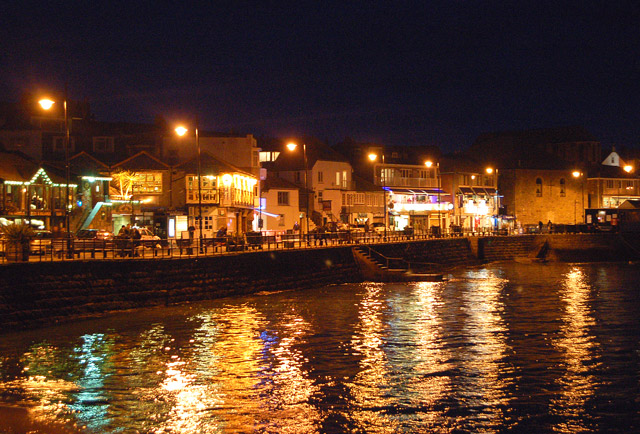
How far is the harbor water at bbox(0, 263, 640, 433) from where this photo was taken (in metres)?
17.1

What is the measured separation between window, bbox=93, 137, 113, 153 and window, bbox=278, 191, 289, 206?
17774mm

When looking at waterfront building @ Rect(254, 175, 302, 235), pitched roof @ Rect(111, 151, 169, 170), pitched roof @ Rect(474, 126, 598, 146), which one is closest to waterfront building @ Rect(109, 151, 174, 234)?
pitched roof @ Rect(111, 151, 169, 170)

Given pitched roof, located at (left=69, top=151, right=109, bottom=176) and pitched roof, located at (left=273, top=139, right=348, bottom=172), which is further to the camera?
pitched roof, located at (left=273, top=139, right=348, bottom=172)

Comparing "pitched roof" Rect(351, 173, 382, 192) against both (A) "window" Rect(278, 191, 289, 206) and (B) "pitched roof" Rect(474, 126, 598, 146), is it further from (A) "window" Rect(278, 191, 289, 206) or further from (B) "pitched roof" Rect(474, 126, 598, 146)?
(B) "pitched roof" Rect(474, 126, 598, 146)

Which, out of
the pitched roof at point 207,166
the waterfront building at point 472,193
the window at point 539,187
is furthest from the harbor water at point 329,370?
the window at point 539,187

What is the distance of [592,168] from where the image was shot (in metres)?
128

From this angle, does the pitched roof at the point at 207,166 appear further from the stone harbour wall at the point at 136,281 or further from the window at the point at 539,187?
the window at the point at 539,187

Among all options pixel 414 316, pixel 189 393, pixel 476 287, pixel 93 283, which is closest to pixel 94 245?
pixel 93 283

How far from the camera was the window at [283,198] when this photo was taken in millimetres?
80250

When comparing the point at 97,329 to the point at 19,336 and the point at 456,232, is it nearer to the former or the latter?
the point at 19,336

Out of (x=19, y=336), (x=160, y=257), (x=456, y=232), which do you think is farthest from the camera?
(x=456, y=232)

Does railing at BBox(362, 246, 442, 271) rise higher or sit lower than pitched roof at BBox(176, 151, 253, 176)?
lower

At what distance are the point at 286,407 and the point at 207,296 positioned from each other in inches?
828

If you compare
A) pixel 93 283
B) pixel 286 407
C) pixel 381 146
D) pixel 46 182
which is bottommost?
pixel 286 407
